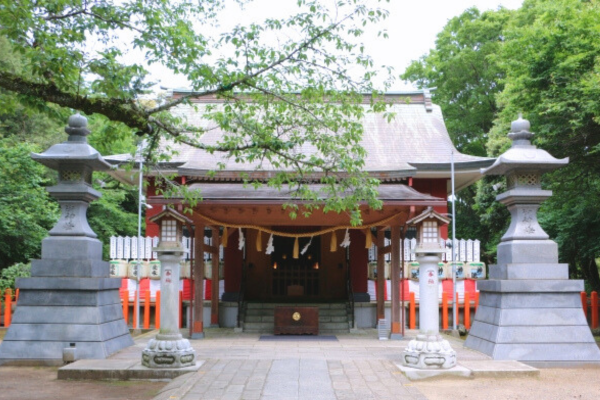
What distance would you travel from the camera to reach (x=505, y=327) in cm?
1114

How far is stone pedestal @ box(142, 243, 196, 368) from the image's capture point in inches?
380

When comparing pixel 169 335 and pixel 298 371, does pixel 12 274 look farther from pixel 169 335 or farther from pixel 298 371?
pixel 298 371

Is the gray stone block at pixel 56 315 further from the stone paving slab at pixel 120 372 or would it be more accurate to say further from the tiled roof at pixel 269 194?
the tiled roof at pixel 269 194

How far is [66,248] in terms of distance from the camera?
11.7 metres

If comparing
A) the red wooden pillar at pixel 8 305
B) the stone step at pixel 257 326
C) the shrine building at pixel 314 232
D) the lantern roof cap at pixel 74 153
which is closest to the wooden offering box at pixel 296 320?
the shrine building at pixel 314 232

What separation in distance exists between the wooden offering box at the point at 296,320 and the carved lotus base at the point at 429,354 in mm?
5051

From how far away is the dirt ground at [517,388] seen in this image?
27.3 feet

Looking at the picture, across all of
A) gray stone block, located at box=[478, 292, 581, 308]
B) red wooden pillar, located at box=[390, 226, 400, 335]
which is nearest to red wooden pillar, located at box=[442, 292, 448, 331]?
red wooden pillar, located at box=[390, 226, 400, 335]

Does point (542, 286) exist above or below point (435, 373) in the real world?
above

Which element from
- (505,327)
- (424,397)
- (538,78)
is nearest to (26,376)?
(424,397)

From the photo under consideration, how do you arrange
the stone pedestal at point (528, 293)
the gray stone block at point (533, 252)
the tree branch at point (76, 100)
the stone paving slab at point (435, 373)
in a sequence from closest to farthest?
the tree branch at point (76, 100), the stone paving slab at point (435, 373), the stone pedestal at point (528, 293), the gray stone block at point (533, 252)

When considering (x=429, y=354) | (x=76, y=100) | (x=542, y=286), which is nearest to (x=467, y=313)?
(x=542, y=286)

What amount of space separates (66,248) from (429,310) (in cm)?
681

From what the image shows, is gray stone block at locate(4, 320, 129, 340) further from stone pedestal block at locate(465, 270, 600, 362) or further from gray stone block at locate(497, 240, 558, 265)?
gray stone block at locate(497, 240, 558, 265)
